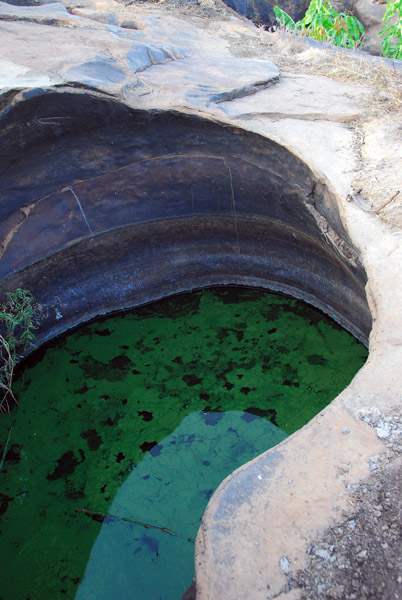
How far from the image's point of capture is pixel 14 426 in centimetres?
328

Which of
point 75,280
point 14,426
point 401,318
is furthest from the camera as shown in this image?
point 75,280

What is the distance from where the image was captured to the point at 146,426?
10.5 ft

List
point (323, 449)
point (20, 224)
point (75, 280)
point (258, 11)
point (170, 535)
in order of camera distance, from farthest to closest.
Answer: point (258, 11), point (75, 280), point (20, 224), point (170, 535), point (323, 449)

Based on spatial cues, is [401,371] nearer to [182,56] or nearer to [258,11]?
[182,56]

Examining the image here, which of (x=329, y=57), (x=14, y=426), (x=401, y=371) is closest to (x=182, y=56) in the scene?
(x=329, y=57)

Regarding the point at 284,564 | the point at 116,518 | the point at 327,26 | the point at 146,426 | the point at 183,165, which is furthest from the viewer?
the point at 327,26

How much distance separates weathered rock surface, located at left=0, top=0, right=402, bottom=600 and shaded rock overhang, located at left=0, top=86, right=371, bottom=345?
0.01 metres

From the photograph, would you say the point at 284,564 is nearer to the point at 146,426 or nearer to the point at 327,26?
the point at 146,426

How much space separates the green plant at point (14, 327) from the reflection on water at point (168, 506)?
43.0 inches

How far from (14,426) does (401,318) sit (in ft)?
8.02

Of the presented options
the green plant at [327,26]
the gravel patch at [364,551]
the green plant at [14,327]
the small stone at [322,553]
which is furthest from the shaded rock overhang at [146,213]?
the green plant at [327,26]

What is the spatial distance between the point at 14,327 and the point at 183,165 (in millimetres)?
1720

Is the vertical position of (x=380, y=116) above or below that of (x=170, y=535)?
above

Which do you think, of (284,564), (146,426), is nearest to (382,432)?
(284,564)
